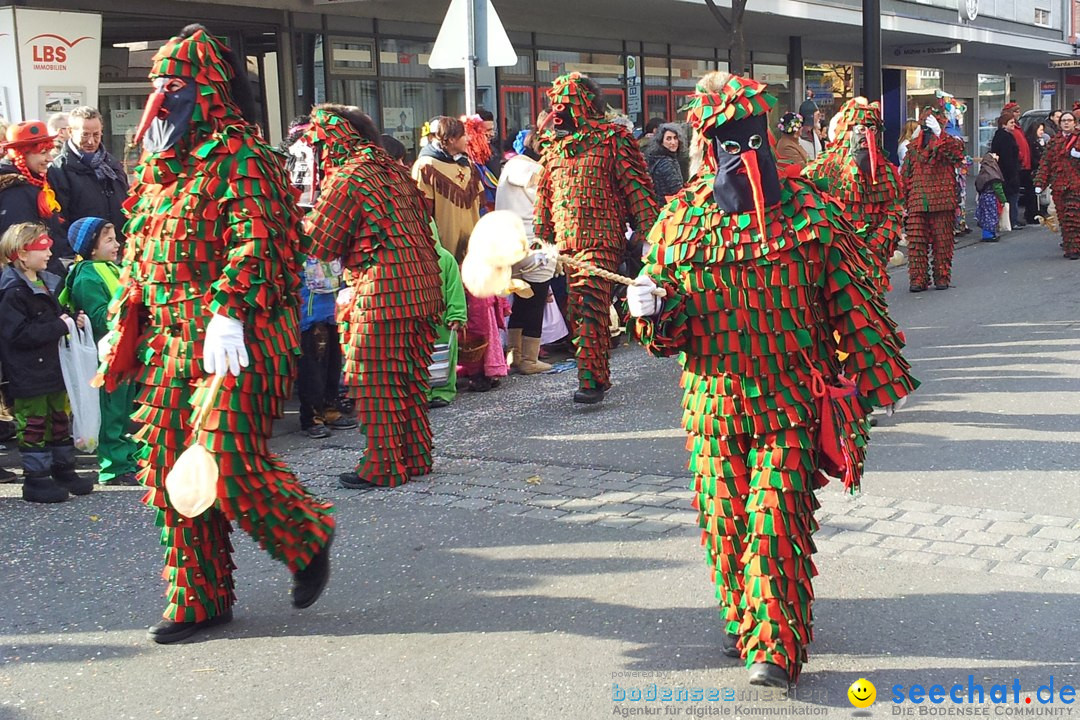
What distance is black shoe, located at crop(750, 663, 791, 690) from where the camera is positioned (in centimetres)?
382

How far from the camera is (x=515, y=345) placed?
10.2m

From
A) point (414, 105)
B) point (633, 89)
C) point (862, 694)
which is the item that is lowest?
point (862, 694)

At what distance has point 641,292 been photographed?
383cm

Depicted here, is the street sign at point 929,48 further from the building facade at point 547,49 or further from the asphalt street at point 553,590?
the asphalt street at point 553,590

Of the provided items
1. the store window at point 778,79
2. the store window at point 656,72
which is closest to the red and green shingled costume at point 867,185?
the store window at point 656,72

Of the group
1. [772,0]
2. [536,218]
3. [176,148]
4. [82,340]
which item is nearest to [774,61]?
[772,0]

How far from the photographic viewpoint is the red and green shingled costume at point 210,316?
439 cm

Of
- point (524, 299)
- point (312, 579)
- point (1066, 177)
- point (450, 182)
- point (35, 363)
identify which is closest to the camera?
point (312, 579)

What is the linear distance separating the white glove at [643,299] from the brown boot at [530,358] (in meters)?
6.28

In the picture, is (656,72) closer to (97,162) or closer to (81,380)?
(97,162)

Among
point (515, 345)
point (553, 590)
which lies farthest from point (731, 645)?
point (515, 345)

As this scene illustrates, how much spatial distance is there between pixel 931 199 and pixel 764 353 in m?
10.3

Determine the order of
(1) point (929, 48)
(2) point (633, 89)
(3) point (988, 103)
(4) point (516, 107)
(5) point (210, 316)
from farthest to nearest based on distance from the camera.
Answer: (3) point (988, 103), (1) point (929, 48), (2) point (633, 89), (4) point (516, 107), (5) point (210, 316)

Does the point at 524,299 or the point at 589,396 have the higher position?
the point at 524,299
